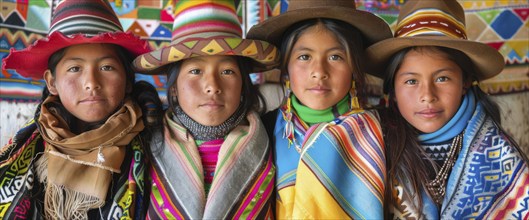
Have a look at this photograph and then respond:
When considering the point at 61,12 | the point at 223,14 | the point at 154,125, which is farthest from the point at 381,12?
the point at 61,12

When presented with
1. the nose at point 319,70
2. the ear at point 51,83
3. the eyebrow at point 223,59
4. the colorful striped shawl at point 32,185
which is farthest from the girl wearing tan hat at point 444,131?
the ear at point 51,83

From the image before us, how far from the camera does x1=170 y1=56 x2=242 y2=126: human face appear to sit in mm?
1662

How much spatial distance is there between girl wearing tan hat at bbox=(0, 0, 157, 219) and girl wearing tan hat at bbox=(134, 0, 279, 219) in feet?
0.30

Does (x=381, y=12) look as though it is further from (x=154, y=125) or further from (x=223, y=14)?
(x=154, y=125)

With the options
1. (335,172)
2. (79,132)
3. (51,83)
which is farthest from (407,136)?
(51,83)

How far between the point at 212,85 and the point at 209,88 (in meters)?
0.01

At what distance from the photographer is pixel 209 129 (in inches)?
66.6

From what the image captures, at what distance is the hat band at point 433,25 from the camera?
177 centimetres

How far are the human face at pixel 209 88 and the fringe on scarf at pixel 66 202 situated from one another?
1.34 feet

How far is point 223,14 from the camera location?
5.66 ft

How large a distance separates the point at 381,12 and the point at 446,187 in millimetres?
1080

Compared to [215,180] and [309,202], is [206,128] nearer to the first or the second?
[215,180]

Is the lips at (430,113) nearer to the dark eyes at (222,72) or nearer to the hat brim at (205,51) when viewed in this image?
the hat brim at (205,51)

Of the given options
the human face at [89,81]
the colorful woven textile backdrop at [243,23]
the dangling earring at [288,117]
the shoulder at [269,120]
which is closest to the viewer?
the human face at [89,81]
